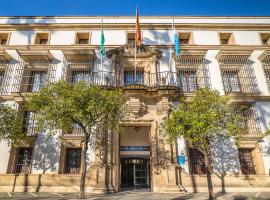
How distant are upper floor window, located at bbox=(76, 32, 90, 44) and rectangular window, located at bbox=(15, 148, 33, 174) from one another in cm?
1003

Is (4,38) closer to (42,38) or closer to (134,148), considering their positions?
(42,38)

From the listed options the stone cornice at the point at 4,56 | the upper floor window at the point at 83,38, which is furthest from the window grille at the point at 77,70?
the stone cornice at the point at 4,56

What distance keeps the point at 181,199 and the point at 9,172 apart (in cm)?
1119

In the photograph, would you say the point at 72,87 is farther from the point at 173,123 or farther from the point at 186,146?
the point at 186,146

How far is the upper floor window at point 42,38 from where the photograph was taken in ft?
59.7

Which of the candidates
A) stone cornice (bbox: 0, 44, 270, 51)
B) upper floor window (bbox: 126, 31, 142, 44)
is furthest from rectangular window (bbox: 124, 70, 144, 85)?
upper floor window (bbox: 126, 31, 142, 44)

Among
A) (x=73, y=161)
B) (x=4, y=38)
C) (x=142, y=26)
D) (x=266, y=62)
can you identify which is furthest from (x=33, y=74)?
(x=266, y=62)

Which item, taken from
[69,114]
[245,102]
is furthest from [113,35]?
[245,102]

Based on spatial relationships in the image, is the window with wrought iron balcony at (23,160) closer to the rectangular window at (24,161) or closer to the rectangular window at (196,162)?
the rectangular window at (24,161)

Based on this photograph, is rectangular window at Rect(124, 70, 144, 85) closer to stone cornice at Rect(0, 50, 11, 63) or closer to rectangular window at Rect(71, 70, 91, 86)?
rectangular window at Rect(71, 70, 91, 86)

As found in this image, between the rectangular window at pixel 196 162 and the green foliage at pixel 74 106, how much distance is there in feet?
21.1

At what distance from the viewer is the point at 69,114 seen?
10.1 metres

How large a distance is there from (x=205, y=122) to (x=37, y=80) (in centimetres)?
1346

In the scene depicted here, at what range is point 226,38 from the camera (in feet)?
62.2
